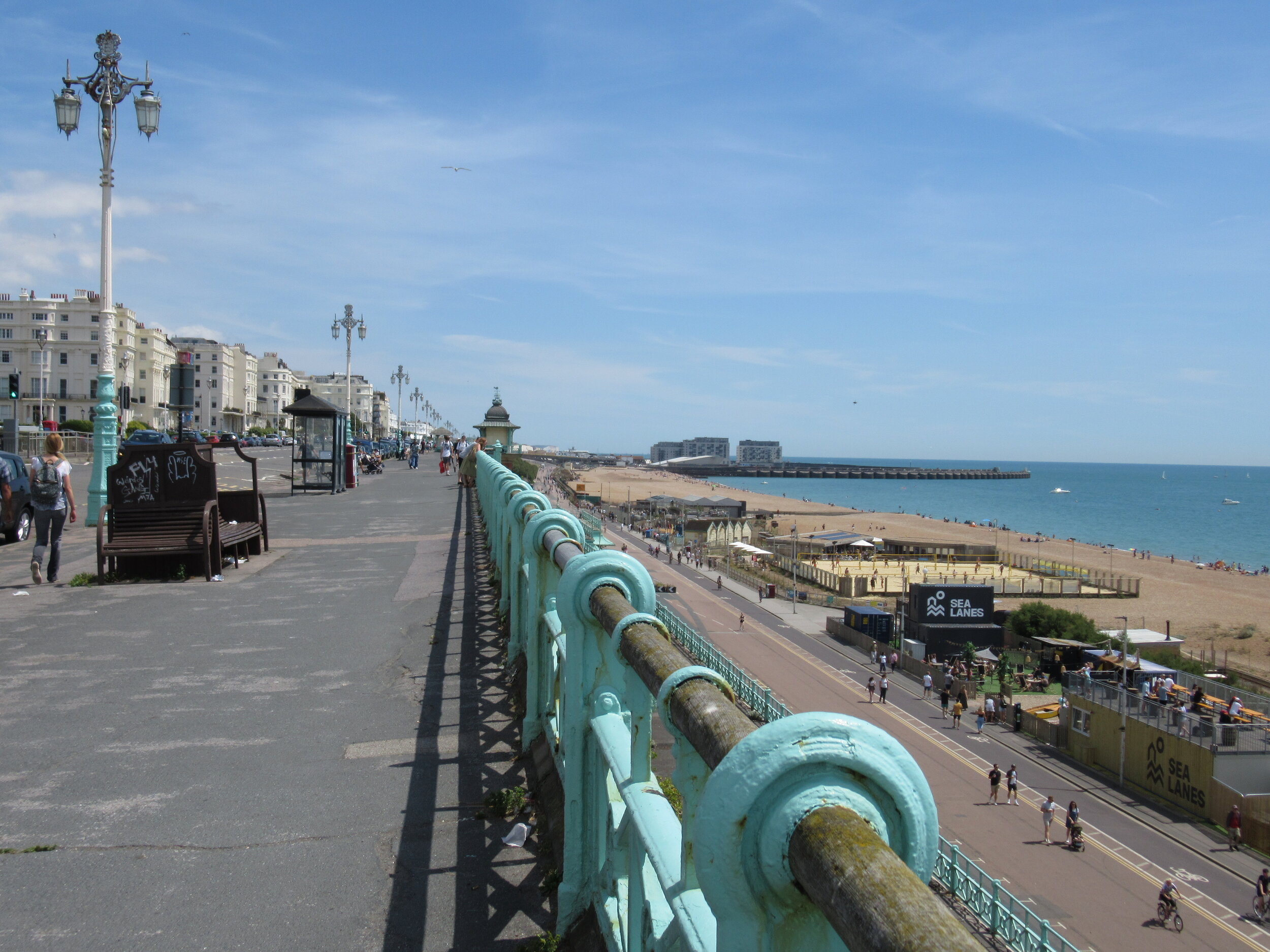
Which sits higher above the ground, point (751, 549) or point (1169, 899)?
point (751, 549)

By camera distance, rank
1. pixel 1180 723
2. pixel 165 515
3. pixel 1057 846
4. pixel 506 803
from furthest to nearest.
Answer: pixel 1180 723
pixel 1057 846
pixel 165 515
pixel 506 803

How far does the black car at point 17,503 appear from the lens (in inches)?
531

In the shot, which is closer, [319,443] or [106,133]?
[106,133]

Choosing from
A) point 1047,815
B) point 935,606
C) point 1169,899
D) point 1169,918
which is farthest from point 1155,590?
point 1169,899

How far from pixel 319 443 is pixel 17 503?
404 inches

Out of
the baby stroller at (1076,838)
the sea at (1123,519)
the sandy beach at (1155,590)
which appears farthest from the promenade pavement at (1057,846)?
the sea at (1123,519)

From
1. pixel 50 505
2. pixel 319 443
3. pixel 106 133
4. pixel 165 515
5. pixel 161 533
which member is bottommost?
pixel 161 533

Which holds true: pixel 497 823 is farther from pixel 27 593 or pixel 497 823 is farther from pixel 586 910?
pixel 27 593

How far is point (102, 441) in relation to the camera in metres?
15.5

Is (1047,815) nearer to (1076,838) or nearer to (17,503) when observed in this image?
(1076,838)

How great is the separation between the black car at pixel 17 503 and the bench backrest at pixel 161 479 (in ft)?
12.8

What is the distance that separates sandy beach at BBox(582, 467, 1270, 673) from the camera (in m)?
44.6

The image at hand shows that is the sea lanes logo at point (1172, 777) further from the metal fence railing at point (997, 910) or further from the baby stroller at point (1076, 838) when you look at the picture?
the metal fence railing at point (997, 910)

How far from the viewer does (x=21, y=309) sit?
268ft
